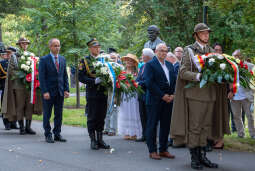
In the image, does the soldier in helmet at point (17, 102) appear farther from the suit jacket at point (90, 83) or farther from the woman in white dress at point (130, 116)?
the suit jacket at point (90, 83)

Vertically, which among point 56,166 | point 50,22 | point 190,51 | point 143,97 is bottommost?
point 56,166

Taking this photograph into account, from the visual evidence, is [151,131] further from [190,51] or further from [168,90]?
[190,51]

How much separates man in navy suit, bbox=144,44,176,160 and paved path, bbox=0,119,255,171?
0.34m

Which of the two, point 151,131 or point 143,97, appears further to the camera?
point 143,97

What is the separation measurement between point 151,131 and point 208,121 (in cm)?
125

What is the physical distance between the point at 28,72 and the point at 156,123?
463 cm

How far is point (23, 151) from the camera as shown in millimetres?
8422

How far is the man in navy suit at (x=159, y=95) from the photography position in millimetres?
7603

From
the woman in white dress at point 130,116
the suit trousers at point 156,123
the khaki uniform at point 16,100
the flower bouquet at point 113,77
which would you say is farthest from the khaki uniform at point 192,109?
the khaki uniform at point 16,100

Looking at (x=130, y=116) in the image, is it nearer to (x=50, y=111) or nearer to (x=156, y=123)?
(x=50, y=111)

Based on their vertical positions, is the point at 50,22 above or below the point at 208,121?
above

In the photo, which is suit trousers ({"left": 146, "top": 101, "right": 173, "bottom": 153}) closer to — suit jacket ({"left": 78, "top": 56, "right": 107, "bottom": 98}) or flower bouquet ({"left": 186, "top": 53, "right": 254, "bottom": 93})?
flower bouquet ({"left": 186, "top": 53, "right": 254, "bottom": 93})

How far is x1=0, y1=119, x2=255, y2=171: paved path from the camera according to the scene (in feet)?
22.9

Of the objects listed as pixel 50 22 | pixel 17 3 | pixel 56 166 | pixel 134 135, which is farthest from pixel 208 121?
pixel 17 3
